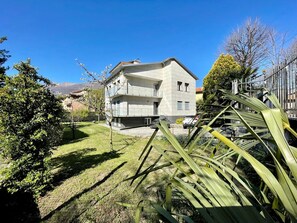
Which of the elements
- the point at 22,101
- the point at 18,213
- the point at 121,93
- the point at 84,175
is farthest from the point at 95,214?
the point at 121,93

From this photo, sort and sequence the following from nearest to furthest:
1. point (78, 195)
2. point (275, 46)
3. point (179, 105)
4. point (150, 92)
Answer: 1. point (78, 195)
2. point (275, 46)
3. point (150, 92)
4. point (179, 105)

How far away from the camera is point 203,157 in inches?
31.7

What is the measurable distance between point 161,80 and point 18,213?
63.8ft

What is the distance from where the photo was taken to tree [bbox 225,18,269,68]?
18.0 m

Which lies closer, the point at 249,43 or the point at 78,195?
the point at 78,195

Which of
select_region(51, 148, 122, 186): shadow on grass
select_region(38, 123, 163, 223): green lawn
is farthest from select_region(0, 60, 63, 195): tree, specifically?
select_region(51, 148, 122, 186): shadow on grass

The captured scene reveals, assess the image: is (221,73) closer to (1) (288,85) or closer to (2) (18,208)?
(1) (288,85)

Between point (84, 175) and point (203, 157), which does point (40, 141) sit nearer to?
point (84, 175)

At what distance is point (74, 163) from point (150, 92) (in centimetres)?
1518

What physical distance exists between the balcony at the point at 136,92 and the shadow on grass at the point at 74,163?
399 inches

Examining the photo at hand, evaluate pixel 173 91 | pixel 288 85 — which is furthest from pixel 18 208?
pixel 173 91

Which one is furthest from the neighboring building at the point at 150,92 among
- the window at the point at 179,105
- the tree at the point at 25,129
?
the tree at the point at 25,129

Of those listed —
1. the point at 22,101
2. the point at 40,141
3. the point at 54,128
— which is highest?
the point at 22,101

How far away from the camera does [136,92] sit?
18.7 meters
